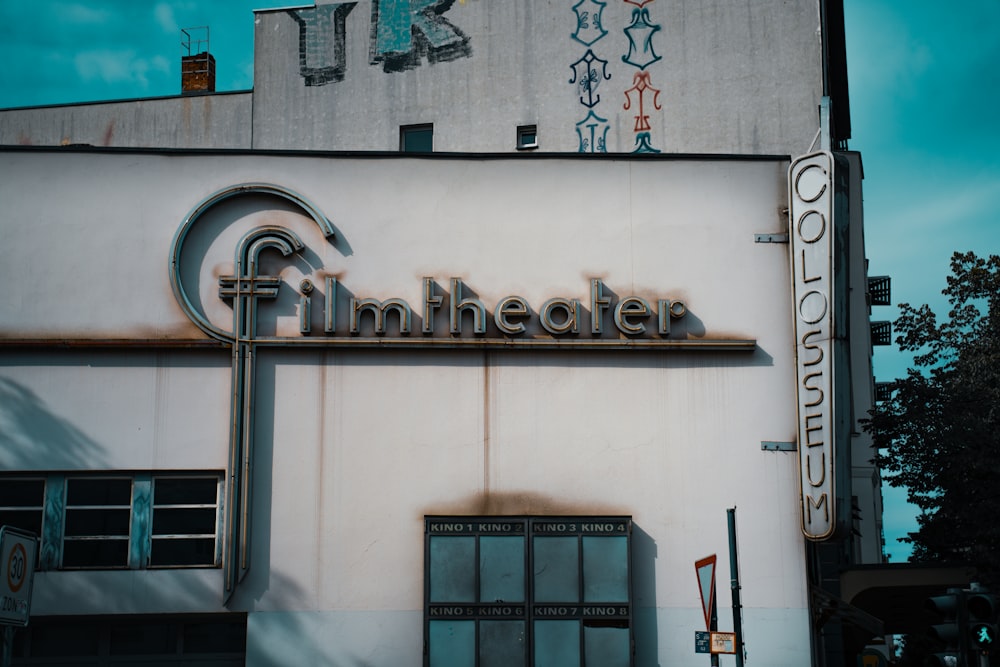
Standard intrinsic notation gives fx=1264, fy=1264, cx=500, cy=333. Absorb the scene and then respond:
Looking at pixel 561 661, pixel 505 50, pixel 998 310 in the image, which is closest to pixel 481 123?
pixel 505 50

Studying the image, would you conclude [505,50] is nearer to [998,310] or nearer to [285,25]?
[285,25]

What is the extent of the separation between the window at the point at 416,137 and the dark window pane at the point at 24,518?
45.1 ft

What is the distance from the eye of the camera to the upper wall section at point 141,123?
3231 centimetres

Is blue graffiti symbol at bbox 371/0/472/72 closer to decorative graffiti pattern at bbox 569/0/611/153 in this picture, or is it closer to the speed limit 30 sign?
decorative graffiti pattern at bbox 569/0/611/153

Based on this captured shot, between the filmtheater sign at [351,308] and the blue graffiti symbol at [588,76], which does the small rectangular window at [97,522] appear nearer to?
the filmtheater sign at [351,308]

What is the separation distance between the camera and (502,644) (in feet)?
67.8

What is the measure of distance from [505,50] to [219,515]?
47.7 feet

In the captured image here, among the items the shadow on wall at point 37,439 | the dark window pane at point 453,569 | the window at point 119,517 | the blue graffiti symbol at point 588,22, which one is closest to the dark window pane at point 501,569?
the dark window pane at point 453,569

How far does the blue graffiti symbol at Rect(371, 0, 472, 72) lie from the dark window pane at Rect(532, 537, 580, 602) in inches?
562

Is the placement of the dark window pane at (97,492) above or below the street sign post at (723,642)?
above

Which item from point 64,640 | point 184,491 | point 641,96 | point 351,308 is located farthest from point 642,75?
point 64,640

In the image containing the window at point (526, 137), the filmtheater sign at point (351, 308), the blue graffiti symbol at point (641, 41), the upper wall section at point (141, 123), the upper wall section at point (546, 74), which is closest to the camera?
the filmtheater sign at point (351, 308)

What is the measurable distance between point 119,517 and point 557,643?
759 cm

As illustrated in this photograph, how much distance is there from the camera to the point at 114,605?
20.7 m
